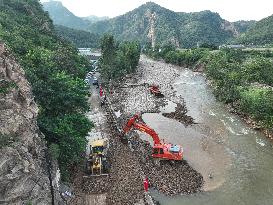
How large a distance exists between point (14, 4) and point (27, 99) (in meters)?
80.5

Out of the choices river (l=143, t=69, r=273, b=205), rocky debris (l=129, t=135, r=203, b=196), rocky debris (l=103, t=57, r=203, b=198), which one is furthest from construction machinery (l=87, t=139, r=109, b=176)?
river (l=143, t=69, r=273, b=205)

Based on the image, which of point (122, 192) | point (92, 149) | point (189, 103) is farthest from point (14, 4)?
point (122, 192)

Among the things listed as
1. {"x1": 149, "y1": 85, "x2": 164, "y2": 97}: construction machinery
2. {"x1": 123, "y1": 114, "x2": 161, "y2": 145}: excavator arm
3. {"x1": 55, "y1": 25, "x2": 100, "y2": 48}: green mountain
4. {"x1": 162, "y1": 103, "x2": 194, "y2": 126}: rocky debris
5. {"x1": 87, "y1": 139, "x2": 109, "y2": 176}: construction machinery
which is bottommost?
{"x1": 55, "y1": 25, "x2": 100, "y2": 48}: green mountain

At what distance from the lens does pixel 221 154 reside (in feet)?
149

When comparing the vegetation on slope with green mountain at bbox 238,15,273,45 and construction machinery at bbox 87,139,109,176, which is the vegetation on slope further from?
green mountain at bbox 238,15,273,45

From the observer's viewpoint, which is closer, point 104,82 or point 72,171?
point 72,171

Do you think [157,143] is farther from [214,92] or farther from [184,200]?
[214,92]

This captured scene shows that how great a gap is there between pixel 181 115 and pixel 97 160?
24643mm

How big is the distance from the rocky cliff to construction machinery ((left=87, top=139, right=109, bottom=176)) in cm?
932

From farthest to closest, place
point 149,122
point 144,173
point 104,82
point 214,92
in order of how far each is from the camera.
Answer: point 104,82 → point 214,92 → point 149,122 → point 144,173

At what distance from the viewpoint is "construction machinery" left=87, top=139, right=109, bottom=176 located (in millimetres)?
36938

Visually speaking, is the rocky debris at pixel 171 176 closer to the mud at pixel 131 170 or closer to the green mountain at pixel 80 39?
the mud at pixel 131 170

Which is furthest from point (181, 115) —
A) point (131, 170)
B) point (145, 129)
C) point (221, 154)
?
point (131, 170)

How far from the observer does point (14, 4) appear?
10038cm
